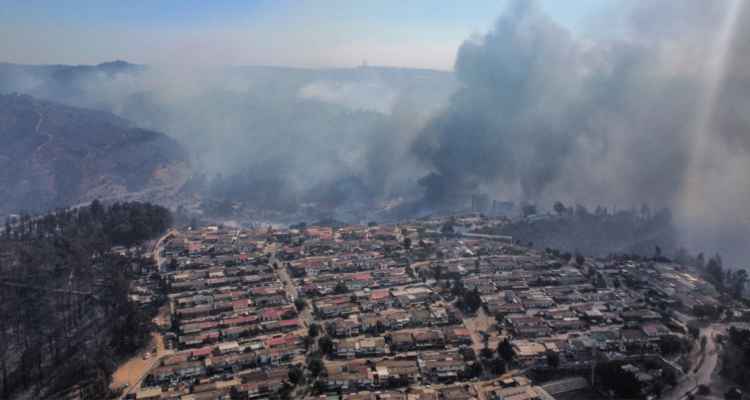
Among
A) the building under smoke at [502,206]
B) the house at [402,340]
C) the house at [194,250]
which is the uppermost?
the building under smoke at [502,206]

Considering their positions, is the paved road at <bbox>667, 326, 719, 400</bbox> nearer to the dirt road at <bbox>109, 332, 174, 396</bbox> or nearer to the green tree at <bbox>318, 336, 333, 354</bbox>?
the green tree at <bbox>318, 336, 333, 354</bbox>

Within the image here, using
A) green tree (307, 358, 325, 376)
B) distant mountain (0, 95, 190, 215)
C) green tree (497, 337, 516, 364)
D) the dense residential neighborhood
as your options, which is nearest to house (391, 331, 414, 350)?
the dense residential neighborhood

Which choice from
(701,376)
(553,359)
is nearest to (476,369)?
(553,359)

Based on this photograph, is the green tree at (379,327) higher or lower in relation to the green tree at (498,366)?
higher

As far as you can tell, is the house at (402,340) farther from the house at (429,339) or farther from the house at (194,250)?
the house at (194,250)

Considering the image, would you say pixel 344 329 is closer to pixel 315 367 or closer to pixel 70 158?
pixel 315 367

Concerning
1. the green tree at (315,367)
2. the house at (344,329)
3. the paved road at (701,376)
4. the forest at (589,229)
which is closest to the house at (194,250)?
the house at (344,329)
